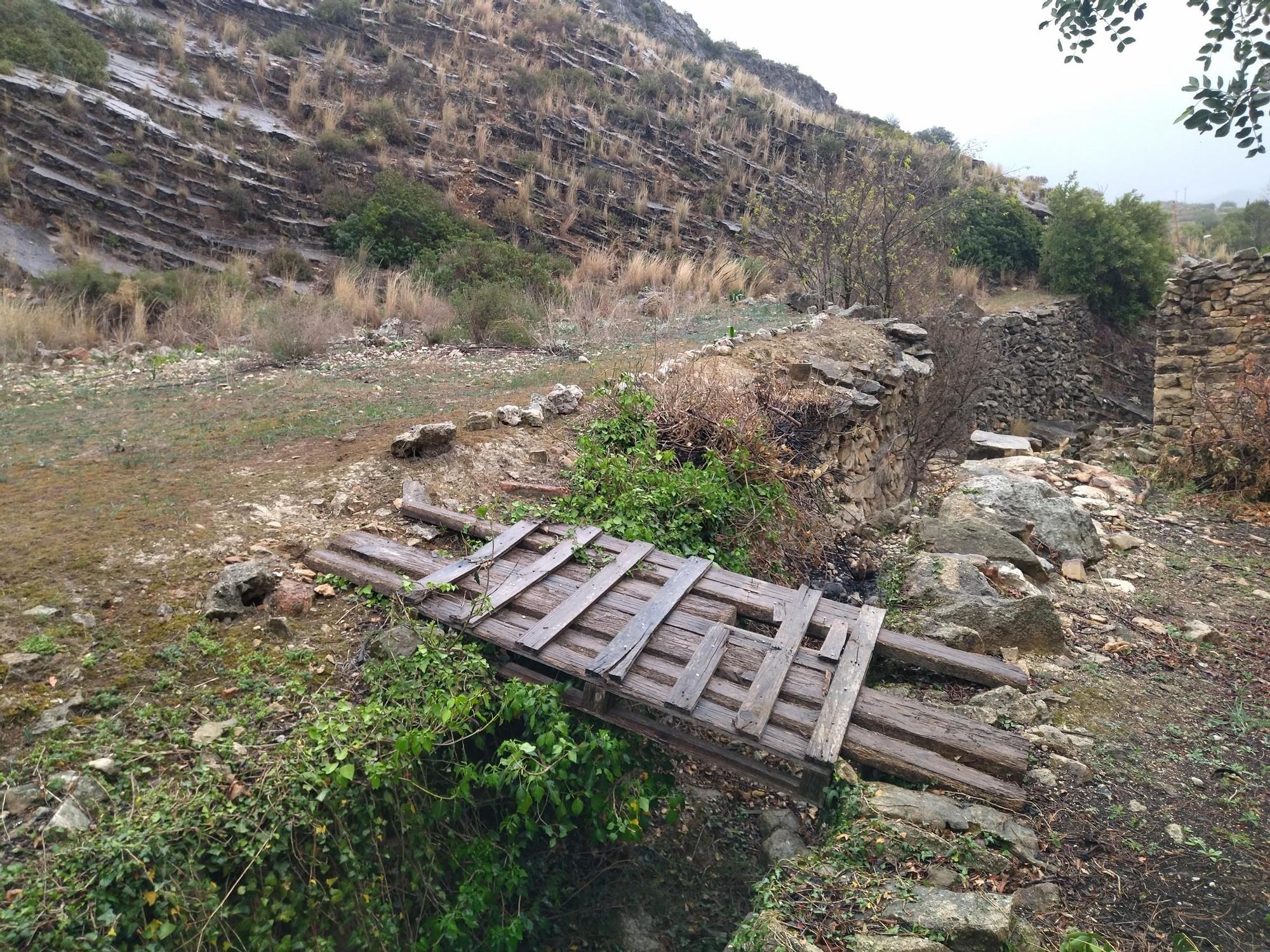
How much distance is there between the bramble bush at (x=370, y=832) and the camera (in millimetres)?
2004

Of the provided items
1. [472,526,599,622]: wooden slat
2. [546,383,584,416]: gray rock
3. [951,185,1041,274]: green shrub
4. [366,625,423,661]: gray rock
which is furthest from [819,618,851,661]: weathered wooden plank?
[951,185,1041,274]: green shrub

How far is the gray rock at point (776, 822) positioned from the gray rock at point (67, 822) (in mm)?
2615

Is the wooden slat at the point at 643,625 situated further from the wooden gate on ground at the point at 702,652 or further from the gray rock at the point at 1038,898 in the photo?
the gray rock at the point at 1038,898

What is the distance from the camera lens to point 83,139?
12305 mm

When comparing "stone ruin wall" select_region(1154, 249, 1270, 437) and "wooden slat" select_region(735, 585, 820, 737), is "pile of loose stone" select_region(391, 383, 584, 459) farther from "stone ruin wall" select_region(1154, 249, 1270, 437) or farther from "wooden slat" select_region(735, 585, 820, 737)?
"stone ruin wall" select_region(1154, 249, 1270, 437)

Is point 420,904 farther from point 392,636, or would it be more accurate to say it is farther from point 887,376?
point 887,376

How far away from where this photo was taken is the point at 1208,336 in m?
8.53

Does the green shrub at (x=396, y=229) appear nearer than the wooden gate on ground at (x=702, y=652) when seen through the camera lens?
No

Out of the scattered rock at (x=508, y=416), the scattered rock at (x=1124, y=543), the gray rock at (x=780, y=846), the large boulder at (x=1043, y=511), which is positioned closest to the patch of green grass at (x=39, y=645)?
the scattered rock at (x=508, y=416)

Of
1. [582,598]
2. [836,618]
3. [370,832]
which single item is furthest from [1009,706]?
[370,832]

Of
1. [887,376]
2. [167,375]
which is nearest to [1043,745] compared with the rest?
[887,376]

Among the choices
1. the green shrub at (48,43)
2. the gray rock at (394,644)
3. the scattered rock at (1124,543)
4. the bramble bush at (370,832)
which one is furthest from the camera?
the green shrub at (48,43)

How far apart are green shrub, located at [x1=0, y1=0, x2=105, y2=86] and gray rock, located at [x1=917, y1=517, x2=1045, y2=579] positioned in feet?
52.6

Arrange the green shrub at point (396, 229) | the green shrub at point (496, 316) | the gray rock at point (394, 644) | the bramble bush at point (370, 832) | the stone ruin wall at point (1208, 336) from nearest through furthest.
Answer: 1. the bramble bush at point (370, 832)
2. the gray rock at point (394, 644)
3. the stone ruin wall at point (1208, 336)
4. the green shrub at point (496, 316)
5. the green shrub at point (396, 229)
